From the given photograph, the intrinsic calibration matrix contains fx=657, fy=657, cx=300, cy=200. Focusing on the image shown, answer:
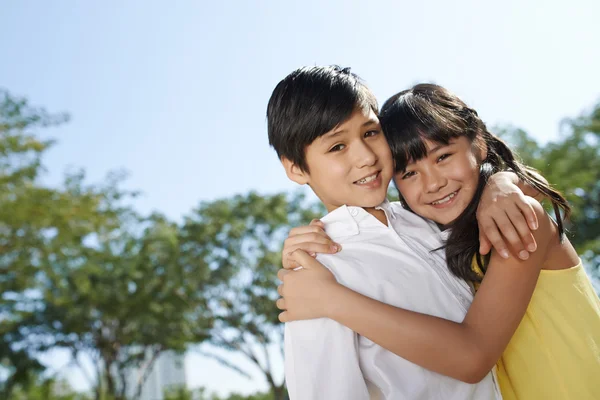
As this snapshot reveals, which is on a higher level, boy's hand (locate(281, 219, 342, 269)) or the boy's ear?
the boy's ear

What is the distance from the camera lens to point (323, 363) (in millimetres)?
1940

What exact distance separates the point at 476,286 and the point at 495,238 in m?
0.42

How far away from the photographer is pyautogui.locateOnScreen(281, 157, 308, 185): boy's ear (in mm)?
2445

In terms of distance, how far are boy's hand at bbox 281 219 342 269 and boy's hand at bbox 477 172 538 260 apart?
48 centimetres

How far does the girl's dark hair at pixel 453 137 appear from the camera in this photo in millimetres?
2332

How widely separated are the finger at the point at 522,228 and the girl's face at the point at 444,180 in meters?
0.40

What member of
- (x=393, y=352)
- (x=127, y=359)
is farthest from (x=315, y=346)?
(x=127, y=359)

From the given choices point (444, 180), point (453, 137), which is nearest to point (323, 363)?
point (444, 180)

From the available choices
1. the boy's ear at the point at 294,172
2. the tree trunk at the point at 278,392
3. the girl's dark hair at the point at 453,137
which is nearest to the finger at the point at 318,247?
the boy's ear at the point at 294,172

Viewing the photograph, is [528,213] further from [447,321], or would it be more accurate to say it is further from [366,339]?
[366,339]

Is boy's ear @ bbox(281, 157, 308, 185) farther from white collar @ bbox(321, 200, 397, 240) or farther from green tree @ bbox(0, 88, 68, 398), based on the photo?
green tree @ bbox(0, 88, 68, 398)

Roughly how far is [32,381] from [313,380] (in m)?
21.0

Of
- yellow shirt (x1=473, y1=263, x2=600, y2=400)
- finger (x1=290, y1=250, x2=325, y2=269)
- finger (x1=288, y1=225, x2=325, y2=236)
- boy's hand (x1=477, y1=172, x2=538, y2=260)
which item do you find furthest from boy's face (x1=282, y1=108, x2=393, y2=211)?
yellow shirt (x1=473, y1=263, x2=600, y2=400)

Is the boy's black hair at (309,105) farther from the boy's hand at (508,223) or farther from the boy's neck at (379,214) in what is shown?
the boy's hand at (508,223)
